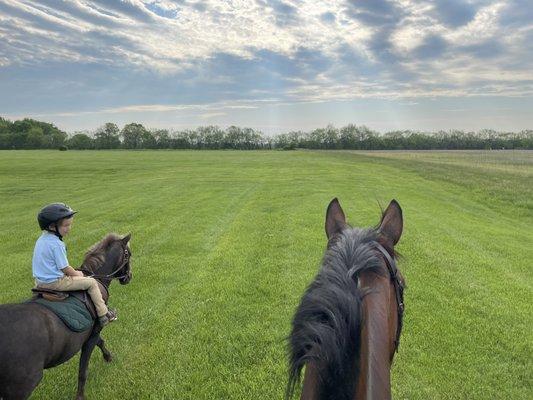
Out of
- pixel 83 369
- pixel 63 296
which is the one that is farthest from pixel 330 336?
pixel 83 369

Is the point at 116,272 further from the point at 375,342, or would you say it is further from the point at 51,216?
the point at 375,342

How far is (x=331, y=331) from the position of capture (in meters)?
1.70

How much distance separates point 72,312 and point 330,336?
385cm

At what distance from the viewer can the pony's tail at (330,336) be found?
167 cm

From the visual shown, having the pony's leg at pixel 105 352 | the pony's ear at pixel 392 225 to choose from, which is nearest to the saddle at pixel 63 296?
the pony's leg at pixel 105 352

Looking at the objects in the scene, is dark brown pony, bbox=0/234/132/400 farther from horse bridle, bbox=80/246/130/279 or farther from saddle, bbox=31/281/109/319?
horse bridle, bbox=80/246/130/279

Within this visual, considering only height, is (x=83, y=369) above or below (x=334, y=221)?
below

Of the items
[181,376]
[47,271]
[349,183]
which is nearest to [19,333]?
[47,271]

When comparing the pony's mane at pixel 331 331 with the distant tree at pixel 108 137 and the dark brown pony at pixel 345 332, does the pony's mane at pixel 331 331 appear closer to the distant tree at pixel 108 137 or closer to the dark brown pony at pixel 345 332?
the dark brown pony at pixel 345 332

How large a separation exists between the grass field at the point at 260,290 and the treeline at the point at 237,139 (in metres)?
90.4

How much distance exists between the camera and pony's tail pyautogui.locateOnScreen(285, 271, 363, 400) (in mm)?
1670

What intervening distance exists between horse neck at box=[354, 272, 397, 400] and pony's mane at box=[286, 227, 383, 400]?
43 mm

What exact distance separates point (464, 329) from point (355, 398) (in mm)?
6003

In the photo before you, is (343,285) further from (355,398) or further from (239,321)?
(239,321)
